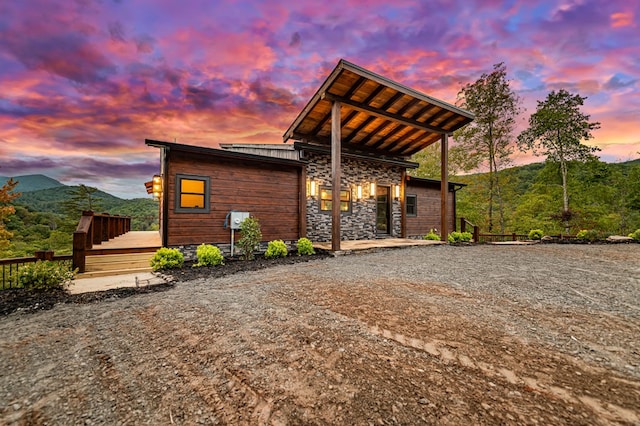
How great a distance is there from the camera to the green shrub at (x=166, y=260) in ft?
17.7

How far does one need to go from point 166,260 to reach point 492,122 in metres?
19.0

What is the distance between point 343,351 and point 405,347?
0.56m

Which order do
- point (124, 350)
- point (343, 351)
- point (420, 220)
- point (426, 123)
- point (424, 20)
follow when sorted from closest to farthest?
point (343, 351) < point (124, 350) < point (424, 20) < point (426, 123) < point (420, 220)

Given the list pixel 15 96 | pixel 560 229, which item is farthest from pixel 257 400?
pixel 560 229

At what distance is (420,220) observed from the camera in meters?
12.0

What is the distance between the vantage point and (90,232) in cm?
607

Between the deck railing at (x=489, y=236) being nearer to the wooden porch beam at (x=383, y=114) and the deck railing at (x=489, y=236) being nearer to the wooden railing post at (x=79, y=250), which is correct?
the wooden porch beam at (x=383, y=114)

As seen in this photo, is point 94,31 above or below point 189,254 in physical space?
above

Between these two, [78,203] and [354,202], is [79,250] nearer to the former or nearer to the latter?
[354,202]

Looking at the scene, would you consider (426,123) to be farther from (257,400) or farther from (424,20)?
(257,400)

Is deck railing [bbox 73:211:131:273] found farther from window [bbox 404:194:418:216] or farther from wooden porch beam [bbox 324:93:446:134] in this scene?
window [bbox 404:194:418:216]

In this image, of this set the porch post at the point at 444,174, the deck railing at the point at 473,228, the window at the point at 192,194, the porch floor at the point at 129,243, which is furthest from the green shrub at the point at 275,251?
the deck railing at the point at 473,228

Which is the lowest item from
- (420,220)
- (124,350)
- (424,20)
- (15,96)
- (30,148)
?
(124,350)

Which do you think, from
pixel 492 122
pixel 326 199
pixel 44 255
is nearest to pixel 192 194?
pixel 44 255
